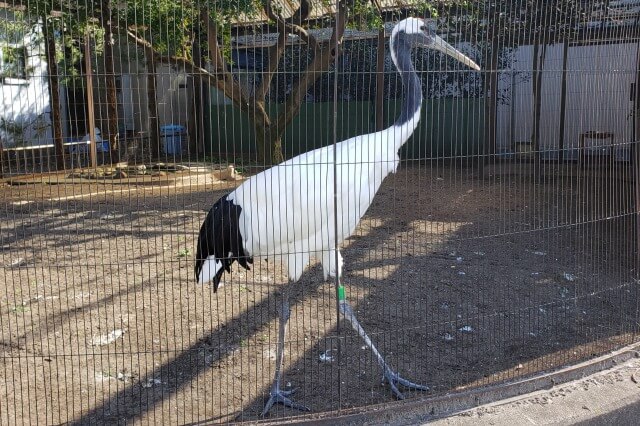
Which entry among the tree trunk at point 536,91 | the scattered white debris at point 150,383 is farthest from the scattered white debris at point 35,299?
the tree trunk at point 536,91

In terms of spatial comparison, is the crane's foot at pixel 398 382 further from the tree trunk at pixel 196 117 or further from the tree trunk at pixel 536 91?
the tree trunk at pixel 536 91

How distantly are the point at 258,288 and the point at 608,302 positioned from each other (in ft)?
10.3

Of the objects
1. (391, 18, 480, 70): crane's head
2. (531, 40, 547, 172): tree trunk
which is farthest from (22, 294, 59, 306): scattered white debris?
(531, 40, 547, 172): tree trunk

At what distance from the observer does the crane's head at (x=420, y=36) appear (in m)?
5.07

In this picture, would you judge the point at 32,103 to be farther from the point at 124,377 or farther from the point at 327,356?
the point at 327,356

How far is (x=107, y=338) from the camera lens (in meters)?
5.18

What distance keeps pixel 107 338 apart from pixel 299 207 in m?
1.85

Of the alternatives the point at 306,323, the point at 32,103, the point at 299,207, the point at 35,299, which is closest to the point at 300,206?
the point at 299,207

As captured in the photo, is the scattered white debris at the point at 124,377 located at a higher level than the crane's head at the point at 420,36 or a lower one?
lower

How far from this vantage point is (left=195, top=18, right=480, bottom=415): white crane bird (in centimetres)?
471

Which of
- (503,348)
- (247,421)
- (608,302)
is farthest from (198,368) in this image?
(608,302)

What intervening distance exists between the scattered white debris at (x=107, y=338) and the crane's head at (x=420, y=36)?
3116 mm

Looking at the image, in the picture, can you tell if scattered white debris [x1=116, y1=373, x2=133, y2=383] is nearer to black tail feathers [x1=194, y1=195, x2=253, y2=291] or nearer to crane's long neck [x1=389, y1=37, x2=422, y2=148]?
black tail feathers [x1=194, y1=195, x2=253, y2=291]

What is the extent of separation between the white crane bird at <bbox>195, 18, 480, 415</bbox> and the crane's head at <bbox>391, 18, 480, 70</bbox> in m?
0.33
